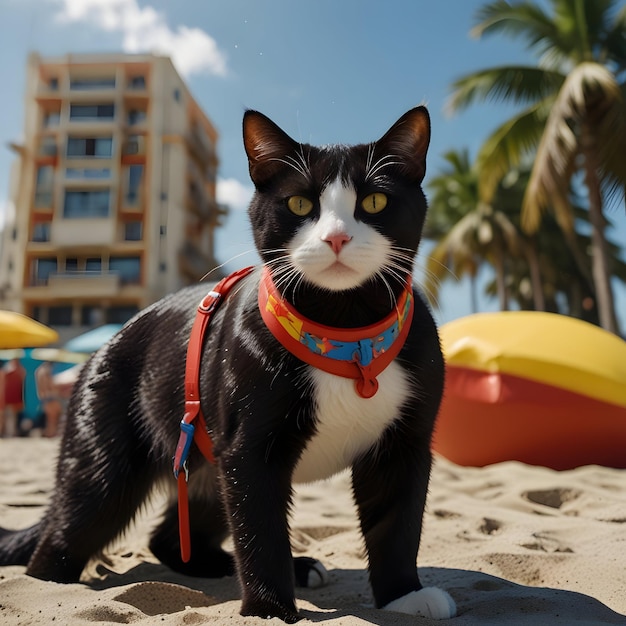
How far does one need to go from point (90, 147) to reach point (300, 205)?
28682mm

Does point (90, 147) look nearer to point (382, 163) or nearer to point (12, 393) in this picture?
point (12, 393)

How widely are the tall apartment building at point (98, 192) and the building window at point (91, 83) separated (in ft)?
0.14

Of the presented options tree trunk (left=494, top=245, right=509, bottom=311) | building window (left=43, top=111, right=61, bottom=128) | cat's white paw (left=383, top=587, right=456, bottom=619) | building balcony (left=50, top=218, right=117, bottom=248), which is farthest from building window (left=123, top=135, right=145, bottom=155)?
cat's white paw (left=383, top=587, right=456, bottom=619)

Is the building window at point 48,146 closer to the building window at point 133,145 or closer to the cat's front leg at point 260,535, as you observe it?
the building window at point 133,145

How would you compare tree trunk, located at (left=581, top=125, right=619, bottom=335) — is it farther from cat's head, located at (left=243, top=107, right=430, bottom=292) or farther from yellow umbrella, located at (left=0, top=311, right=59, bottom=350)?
cat's head, located at (left=243, top=107, right=430, bottom=292)

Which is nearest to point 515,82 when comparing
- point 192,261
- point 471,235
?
point 471,235

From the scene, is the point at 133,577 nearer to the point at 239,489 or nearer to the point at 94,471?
the point at 94,471

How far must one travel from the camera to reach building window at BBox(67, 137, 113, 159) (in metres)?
27.5

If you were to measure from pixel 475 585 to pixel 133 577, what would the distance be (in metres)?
1.08

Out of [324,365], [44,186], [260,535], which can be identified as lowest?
[260,535]

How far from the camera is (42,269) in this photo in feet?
91.1

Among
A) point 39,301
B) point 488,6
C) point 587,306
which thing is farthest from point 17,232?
point 587,306

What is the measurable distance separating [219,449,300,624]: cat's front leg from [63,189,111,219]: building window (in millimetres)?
27271

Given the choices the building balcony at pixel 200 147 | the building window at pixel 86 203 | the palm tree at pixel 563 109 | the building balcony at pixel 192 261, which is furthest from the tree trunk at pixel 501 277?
the building window at pixel 86 203
